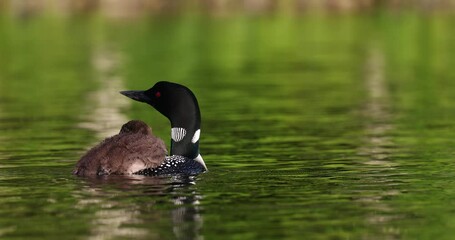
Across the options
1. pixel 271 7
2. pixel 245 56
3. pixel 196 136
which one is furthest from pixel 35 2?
pixel 196 136

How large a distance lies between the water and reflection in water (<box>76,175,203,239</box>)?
20mm

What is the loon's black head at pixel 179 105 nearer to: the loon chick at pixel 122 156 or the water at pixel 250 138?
the water at pixel 250 138

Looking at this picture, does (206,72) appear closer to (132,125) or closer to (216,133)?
(216,133)

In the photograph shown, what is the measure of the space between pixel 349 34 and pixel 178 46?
7749 mm

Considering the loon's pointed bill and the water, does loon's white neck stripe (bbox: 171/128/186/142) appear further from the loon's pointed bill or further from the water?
the water

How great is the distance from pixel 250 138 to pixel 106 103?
20.8ft

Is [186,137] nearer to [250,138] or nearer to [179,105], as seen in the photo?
[179,105]

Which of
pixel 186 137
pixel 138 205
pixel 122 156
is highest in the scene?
pixel 186 137

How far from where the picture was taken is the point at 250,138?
18750 millimetres

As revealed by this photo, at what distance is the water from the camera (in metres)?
11.6

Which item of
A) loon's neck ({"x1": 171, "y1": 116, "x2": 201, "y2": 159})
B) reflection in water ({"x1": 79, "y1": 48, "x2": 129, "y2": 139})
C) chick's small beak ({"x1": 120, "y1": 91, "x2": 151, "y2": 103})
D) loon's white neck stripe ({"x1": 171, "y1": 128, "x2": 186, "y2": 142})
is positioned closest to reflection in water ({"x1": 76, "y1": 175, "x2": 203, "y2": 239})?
loon's neck ({"x1": 171, "y1": 116, "x2": 201, "y2": 159})

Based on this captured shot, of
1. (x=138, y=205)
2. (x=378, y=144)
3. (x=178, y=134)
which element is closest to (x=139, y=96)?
(x=178, y=134)

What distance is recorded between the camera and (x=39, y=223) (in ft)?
37.9

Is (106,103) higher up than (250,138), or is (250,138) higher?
(106,103)
